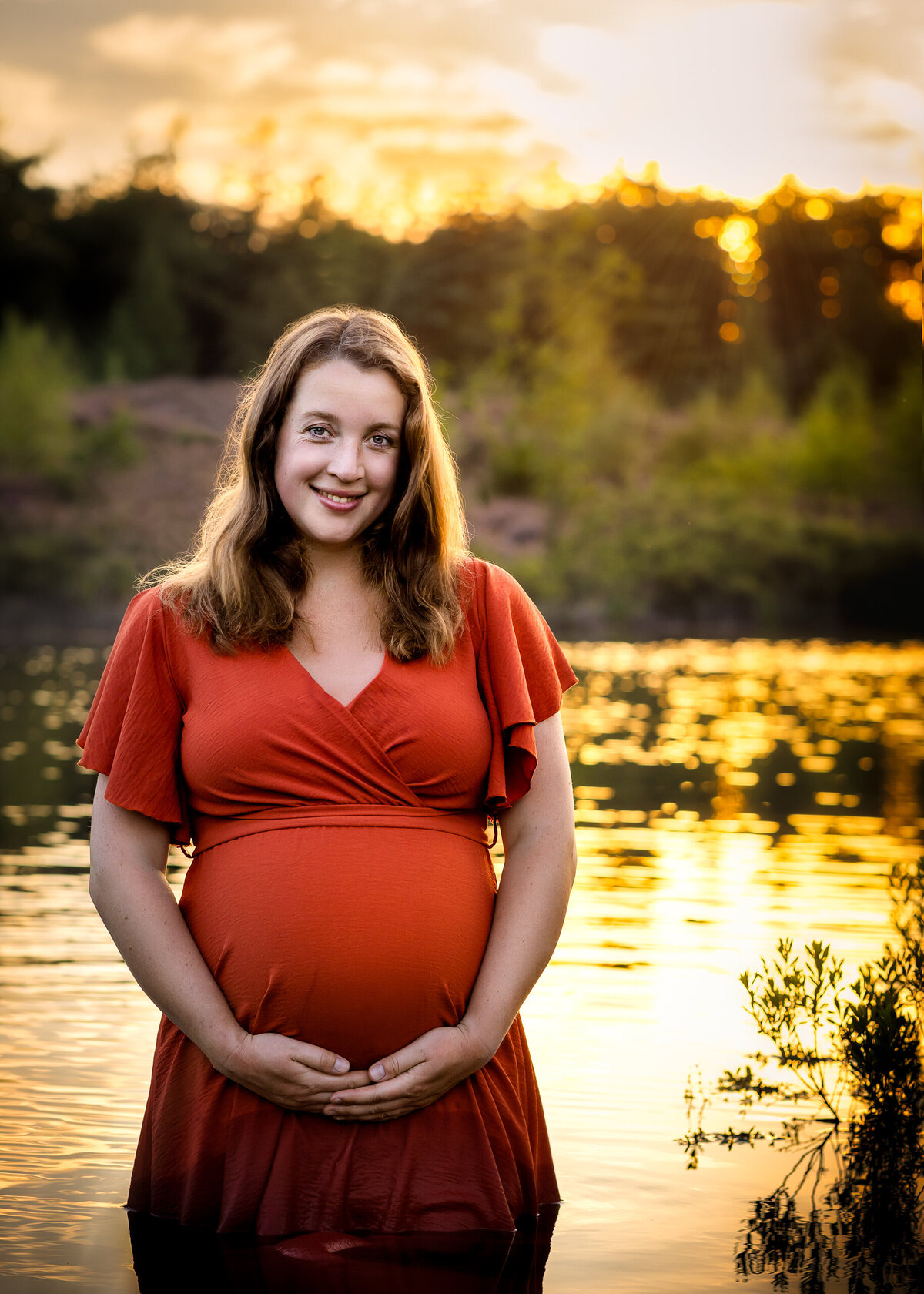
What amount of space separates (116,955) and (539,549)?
106 feet

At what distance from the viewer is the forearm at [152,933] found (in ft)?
7.39

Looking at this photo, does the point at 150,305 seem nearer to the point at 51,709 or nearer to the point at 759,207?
the point at 759,207

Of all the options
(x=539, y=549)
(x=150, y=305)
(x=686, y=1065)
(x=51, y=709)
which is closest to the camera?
(x=686, y=1065)

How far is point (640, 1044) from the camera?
4.50 m

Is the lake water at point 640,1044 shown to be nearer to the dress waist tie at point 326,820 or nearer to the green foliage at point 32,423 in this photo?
the dress waist tie at point 326,820

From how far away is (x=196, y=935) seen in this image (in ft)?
7.69

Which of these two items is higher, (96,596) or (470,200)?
(470,200)

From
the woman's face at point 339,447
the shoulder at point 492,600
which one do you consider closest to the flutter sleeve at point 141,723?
the woman's face at point 339,447

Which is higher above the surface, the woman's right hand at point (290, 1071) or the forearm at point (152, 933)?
the forearm at point (152, 933)

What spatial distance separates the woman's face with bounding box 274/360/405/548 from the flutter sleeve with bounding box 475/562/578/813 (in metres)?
0.22

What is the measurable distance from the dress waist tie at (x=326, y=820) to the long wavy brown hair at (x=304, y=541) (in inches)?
8.9

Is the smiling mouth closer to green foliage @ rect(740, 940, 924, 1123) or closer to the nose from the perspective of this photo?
the nose

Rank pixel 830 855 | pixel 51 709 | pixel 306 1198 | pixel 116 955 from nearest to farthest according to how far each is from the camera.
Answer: pixel 306 1198 < pixel 116 955 < pixel 830 855 < pixel 51 709

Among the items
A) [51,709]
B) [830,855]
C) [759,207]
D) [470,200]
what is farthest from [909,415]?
[830,855]
